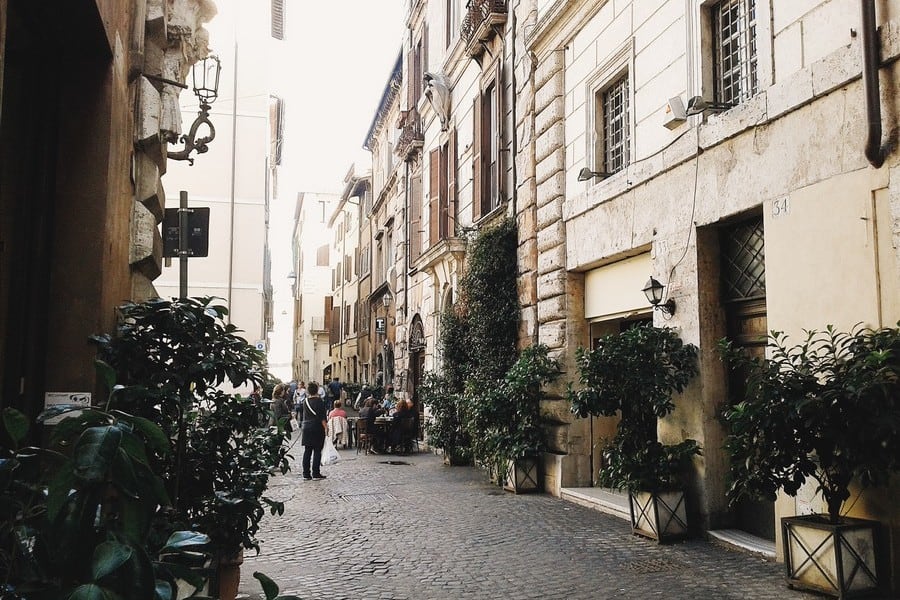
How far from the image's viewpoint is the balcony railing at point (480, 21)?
13469 mm

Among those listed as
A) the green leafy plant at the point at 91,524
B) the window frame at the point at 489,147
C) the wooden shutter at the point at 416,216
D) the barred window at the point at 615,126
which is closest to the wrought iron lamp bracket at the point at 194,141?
the barred window at the point at 615,126

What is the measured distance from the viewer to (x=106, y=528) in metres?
1.47

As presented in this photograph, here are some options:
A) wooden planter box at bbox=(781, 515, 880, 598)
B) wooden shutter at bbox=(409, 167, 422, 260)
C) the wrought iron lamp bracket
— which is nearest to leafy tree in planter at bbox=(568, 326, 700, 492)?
wooden planter box at bbox=(781, 515, 880, 598)

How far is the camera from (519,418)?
10938mm

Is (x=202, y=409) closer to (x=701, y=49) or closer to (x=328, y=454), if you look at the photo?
(x=701, y=49)

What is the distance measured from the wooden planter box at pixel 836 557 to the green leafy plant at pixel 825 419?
0.20 metres

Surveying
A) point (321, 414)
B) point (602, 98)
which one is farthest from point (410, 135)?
point (602, 98)

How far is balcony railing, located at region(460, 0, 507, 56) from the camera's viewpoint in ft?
44.2

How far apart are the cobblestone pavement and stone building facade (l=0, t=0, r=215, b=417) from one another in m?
2.54

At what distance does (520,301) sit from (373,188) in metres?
20.9

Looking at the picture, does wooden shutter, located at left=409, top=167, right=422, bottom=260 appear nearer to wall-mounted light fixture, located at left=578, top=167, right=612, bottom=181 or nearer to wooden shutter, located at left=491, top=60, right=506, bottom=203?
wooden shutter, located at left=491, top=60, right=506, bottom=203

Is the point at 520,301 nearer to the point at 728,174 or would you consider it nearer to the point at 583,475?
the point at 583,475

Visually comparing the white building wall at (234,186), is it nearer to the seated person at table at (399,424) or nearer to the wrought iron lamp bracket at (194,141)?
the seated person at table at (399,424)

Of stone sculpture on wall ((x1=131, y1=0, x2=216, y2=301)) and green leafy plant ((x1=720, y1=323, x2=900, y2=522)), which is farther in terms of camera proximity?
stone sculpture on wall ((x1=131, y1=0, x2=216, y2=301))
